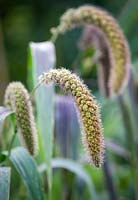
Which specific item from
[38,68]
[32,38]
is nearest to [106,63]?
[38,68]

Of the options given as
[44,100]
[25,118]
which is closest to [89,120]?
[25,118]

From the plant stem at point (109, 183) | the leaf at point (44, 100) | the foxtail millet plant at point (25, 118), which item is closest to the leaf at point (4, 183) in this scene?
the foxtail millet plant at point (25, 118)

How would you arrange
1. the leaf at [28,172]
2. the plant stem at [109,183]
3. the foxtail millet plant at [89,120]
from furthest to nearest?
1. the plant stem at [109,183]
2. the leaf at [28,172]
3. the foxtail millet plant at [89,120]

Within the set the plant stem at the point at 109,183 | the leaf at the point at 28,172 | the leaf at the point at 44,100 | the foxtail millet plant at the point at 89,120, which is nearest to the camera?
the foxtail millet plant at the point at 89,120

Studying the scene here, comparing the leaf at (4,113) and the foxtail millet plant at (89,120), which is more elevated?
the leaf at (4,113)

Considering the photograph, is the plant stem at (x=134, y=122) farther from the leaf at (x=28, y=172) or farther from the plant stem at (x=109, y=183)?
the leaf at (x=28, y=172)

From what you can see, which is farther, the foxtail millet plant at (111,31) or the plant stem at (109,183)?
the plant stem at (109,183)
